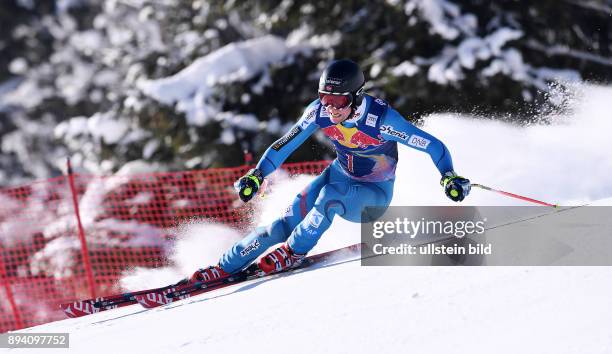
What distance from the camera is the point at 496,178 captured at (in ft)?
20.1

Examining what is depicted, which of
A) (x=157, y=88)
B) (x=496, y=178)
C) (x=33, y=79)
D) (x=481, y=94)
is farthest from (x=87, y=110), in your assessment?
(x=496, y=178)

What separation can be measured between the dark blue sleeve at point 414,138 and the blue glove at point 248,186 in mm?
915

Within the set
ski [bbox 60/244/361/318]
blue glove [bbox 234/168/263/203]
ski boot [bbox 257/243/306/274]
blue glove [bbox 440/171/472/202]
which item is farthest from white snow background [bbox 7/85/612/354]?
blue glove [bbox 234/168/263/203]

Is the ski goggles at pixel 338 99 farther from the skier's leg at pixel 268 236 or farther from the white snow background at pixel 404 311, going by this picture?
the white snow background at pixel 404 311

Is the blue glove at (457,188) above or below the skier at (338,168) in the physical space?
below

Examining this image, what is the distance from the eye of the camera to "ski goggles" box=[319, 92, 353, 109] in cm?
441

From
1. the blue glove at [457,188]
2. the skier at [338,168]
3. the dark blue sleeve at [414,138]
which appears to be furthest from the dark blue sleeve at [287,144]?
the blue glove at [457,188]

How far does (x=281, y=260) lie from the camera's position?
4.89 metres

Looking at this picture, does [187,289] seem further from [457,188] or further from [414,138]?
[457,188]

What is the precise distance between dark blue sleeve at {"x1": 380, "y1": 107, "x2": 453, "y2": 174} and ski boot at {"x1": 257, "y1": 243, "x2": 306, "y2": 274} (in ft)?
3.65

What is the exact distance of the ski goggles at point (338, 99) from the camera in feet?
14.5

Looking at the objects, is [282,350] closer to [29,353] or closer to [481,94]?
[29,353]

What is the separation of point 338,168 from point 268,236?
0.72 meters

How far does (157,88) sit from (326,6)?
264 centimetres
